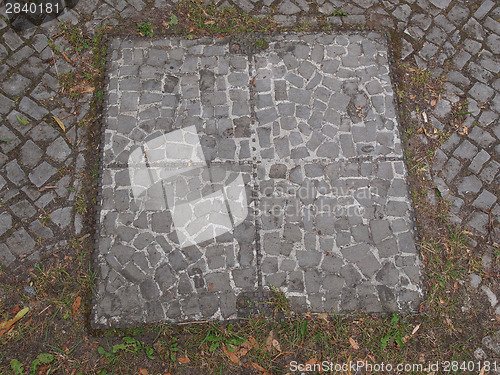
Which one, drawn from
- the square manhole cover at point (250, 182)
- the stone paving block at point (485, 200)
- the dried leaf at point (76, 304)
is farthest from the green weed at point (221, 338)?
the stone paving block at point (485, 200)

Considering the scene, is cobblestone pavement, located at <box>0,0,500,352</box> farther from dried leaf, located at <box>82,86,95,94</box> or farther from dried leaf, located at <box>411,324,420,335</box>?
dried leaf, located at <box>411,324,420,335</box>

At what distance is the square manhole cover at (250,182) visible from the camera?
4105mm

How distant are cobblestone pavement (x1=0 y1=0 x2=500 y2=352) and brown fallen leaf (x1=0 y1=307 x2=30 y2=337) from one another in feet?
1.52

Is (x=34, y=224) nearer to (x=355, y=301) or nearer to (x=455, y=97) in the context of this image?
(x=355, y=301)

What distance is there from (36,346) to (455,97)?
5.18 metres

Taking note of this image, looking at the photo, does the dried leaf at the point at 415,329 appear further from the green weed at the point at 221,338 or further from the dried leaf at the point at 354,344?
the green weed at the point at 221,338

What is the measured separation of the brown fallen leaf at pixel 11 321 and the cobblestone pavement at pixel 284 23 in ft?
1.52

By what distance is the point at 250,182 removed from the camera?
4.36 m

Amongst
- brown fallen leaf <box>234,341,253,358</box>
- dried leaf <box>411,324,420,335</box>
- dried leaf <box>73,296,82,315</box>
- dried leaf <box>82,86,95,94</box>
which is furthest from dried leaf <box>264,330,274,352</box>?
dried leaf <box>82,86,95,94</box>

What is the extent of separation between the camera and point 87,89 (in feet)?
15.4

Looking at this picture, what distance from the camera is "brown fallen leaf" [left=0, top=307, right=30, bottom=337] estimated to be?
4.01m

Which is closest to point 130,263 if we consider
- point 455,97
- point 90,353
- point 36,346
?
point 90,353

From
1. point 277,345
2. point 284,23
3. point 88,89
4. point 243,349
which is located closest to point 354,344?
point 277,345

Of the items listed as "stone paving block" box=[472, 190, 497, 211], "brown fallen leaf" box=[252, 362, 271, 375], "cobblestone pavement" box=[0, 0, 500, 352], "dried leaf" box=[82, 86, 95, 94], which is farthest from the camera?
"dried leaf" box=[82, 86, 95, 94]
